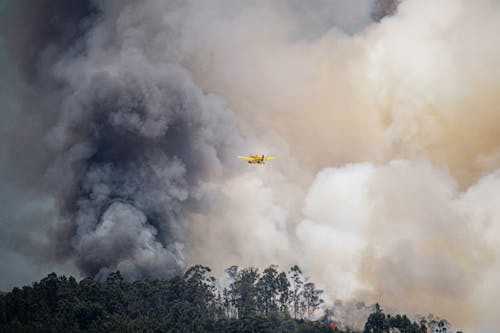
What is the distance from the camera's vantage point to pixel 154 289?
518ft

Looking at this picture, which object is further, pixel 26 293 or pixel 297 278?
pixel 297 278

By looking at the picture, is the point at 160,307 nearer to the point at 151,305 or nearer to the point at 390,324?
the point at 151,305

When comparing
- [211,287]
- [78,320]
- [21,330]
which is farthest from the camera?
[211,287]

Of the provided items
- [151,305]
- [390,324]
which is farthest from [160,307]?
[390,324]

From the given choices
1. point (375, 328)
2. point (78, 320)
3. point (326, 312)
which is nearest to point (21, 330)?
point (78, 320)

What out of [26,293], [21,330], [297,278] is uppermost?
[297,278]

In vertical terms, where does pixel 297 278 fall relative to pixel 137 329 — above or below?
above

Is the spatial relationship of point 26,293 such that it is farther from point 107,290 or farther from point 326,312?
point 326,312

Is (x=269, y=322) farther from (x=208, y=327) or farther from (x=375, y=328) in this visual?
(x=375, y=328)

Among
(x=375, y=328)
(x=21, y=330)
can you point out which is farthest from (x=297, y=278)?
(x=21, y=330)

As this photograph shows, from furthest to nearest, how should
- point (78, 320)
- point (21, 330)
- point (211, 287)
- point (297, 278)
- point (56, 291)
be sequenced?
point (297, 278) → point (211, 287) → point (56, 291) → point (78, 320) → point (21, 330)

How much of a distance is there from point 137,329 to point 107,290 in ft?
64.7

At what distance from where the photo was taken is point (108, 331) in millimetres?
134750

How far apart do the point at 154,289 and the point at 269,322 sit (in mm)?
27123
